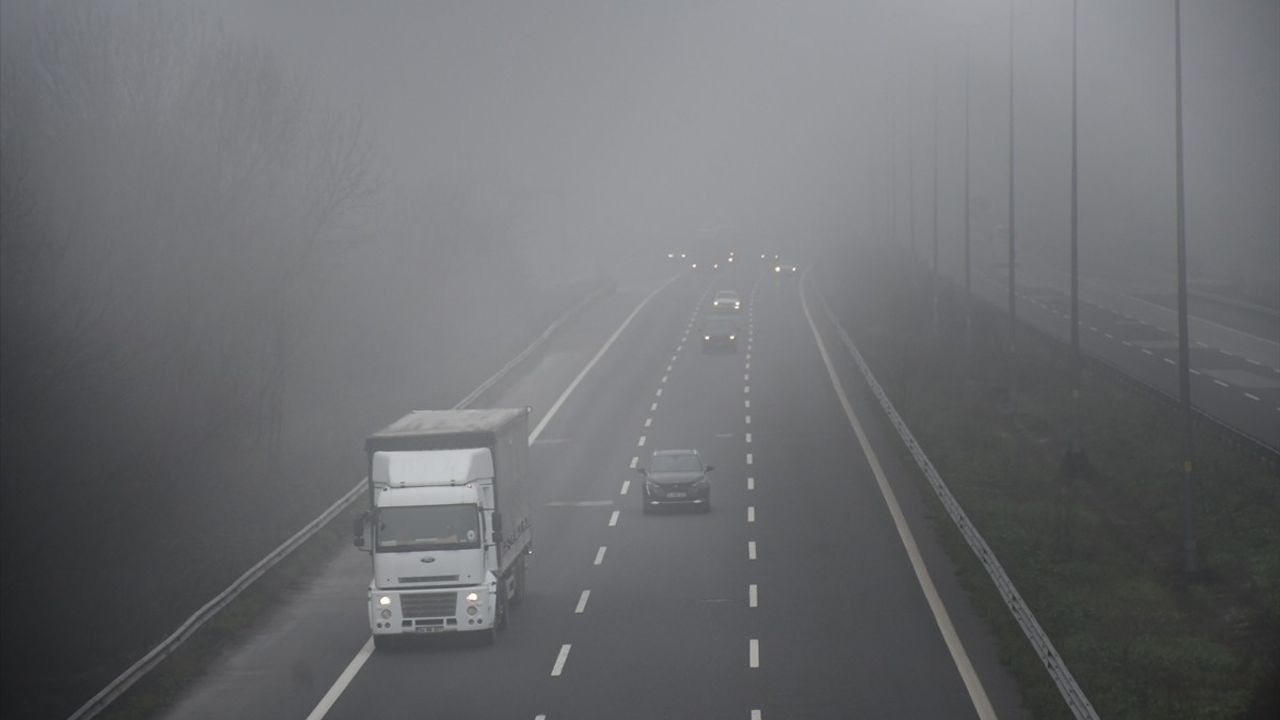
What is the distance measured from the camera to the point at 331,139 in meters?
64.3

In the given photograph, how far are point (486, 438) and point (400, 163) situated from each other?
104 meters

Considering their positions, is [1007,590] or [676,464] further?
[676,464]

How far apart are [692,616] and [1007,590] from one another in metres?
6.15

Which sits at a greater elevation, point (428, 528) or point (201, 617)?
point (428, 528)

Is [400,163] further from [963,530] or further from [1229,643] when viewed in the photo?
[1229,643]

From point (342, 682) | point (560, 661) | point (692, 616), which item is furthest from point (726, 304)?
point (342, 682)

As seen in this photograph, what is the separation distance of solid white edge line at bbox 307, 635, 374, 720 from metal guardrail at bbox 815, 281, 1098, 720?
11248 mm

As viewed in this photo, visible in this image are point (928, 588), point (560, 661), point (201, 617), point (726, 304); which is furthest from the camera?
point (726, 304)

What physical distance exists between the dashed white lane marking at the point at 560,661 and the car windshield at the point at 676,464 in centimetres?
1510

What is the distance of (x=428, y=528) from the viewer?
27984 millimetres

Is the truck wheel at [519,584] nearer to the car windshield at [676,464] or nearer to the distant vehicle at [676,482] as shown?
the distant vehicle at [676,482]

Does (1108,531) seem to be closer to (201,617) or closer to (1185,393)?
(1185,393)

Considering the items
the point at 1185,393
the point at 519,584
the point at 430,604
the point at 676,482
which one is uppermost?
the point at 1185,393

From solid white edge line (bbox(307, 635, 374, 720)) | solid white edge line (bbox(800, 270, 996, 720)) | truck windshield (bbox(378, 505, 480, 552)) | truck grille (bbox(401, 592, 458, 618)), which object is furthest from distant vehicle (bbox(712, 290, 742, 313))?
truck grille (bbox(401, 592, 458, 618))
